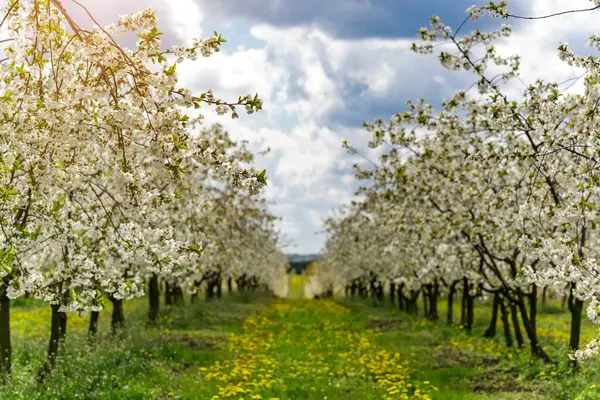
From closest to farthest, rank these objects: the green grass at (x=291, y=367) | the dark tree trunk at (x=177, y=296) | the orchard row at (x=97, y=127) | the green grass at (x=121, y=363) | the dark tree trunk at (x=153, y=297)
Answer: the orchard row at (x=97, y=127), the green grass at (x=121, y=363), the green grass at (x=291, y=367), the dark tree trunk at (x=153, y=297), the dark tree trunk at (x=177, y=296)

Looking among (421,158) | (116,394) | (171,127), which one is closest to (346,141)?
(421,158)

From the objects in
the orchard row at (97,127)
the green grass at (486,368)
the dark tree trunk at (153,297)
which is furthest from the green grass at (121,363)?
the green grass at (486,368)

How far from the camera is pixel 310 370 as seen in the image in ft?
49.2

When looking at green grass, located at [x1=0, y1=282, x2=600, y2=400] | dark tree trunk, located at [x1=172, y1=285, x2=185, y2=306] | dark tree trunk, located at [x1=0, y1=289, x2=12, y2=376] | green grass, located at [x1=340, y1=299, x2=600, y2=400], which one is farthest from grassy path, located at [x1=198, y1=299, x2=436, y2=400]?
dark tree trunk, located at [x1=172, y1=285, x2=185, y2=306]

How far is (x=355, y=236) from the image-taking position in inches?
1741

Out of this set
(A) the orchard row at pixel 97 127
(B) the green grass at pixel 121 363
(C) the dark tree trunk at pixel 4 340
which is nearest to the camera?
(A) the orchard row at pixel 97 127

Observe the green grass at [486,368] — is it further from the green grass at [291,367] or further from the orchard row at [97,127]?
the orchard row at [97,127]

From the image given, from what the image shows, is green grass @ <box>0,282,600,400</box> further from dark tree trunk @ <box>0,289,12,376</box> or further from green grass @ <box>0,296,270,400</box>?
dark tree trunk @ <box>0,289,12,376</box>

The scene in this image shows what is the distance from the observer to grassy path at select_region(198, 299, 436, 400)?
39.4 feet

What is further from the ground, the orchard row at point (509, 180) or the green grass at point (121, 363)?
the orchard row at point (509, 180)

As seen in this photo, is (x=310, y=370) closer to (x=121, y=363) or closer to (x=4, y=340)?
(x=121, y=363)

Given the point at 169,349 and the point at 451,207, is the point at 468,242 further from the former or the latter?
the point at 169,349

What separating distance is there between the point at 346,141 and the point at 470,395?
8.16 metres

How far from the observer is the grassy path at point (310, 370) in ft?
39.4
